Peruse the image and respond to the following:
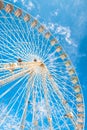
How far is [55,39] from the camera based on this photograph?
125 feet

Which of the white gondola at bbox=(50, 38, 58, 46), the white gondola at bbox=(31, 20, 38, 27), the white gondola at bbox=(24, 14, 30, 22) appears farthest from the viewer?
the white gondola at bbox=(50, 38, 58, 46)

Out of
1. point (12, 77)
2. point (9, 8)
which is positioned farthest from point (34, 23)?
point (12, 77)

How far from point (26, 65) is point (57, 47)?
10.6 metres

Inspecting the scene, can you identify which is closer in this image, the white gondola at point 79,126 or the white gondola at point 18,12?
the white gondola at point 79,126

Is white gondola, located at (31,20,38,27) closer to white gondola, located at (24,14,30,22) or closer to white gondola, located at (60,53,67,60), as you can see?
white gondola, located at (24,14,30,22)

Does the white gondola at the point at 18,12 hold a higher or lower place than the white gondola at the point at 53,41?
higher

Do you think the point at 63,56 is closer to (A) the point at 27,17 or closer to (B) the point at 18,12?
(A) the point at 27,17

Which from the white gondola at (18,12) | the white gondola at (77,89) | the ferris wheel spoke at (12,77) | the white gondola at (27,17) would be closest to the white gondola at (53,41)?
the white gondola at (27,17)

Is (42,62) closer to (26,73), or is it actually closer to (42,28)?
→ (26,73)

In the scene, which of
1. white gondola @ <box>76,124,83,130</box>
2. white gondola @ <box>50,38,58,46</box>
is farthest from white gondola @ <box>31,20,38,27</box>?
white gondola @ <box>76,124,83,130</box>

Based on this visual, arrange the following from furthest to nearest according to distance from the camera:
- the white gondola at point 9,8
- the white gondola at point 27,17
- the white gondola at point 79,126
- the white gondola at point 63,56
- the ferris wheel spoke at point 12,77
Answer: the white gondola at point 63,56 → the white gondola at point 27,17 → the white gondola at point 79,126 → the white gondola at point 9,8 → the ferris wheel spoke at point 12,77

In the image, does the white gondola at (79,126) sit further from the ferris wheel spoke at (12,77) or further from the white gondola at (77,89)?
the ferris wheel spoke at (12,77)

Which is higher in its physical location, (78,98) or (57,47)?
(57,47)

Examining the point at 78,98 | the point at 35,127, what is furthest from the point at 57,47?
the point at 35,127
